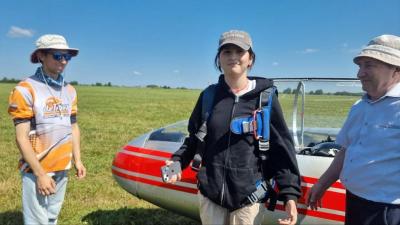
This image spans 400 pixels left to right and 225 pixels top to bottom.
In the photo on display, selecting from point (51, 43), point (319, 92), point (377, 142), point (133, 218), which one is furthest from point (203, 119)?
point (133, 218)

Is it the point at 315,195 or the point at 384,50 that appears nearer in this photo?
the point at 384,50

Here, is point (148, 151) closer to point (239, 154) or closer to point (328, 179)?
point (239, 154)

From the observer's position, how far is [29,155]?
329cm

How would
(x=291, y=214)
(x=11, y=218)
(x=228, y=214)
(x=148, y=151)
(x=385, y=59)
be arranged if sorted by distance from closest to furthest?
(x=385, y=59), (x=291, y=214), (x=228, y=214), (x=148, y=151), (x=11, y=218)

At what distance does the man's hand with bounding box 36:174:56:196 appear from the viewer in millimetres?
3322

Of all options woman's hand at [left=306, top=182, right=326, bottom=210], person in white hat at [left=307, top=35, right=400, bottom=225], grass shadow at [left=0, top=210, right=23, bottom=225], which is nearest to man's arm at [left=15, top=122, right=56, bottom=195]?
woman's hand at [left=306, top=182, right=326, bottom=210]

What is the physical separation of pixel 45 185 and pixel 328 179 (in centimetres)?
221

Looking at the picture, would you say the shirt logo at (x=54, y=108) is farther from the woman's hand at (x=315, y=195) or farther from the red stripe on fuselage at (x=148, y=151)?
the woman's hand at (x=315, y=195)

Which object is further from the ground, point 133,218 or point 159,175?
point 159,175

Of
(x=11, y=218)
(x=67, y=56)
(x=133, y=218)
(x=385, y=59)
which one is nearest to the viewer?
(x=385, y=59)

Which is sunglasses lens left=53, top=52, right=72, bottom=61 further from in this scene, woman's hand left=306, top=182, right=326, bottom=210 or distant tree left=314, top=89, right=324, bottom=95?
distant tree left=314, top=89, right=324, bottom=95

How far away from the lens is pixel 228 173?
2723 millimetres

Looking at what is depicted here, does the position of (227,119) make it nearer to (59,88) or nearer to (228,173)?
(228,173)

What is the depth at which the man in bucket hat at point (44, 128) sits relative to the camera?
3.30 metres
